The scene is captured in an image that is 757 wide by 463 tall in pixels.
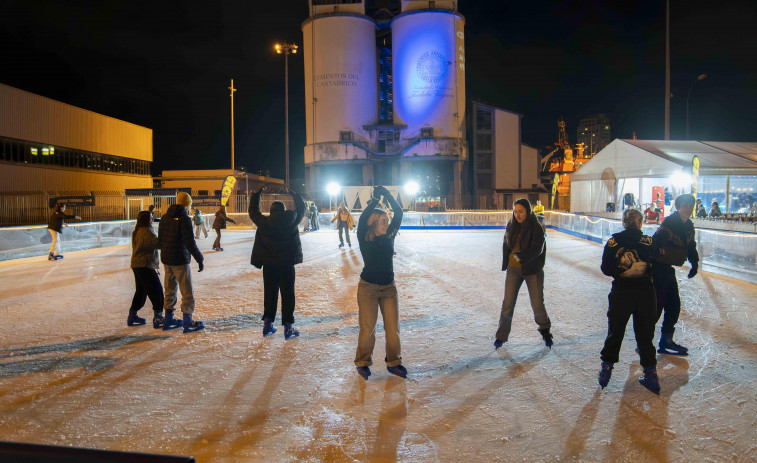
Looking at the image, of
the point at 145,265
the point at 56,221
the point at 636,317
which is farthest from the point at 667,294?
the point at 56,221

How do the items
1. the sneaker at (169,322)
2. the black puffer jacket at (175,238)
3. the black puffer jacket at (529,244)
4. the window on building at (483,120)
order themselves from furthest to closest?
1. the window on building at (483,120)
2. the sneaker at (169,322)
3. the black puffer jacket at (175,238)
4. the black puffer jacket at (529,244)

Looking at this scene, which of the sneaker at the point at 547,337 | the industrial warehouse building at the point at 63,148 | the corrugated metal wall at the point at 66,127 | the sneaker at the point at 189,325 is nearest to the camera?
the sneaker at the point at 547,337

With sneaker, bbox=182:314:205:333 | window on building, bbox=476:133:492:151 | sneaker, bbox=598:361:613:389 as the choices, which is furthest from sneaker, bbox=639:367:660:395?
window on building, bbox=476:133:492:151

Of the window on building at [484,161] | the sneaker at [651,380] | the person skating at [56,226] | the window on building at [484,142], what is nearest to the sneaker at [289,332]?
the sneaker at [651,380]

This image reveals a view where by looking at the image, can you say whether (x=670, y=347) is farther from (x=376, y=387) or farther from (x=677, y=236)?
(x=376, y=387)

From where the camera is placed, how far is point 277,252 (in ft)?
18.7

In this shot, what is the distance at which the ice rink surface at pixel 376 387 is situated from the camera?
336cm

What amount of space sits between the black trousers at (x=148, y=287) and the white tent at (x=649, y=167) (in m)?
19.4

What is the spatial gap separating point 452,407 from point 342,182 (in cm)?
4542

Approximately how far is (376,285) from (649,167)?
20.0 meters

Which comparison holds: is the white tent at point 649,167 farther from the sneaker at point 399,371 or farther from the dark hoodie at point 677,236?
the sneaker at point 399,371

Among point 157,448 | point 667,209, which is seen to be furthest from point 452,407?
point 667,209

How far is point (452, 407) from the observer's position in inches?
155

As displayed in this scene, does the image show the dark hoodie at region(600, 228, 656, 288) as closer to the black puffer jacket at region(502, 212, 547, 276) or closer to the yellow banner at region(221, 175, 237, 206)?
the black puffer jacket at region(502, 212, 547, 276)
